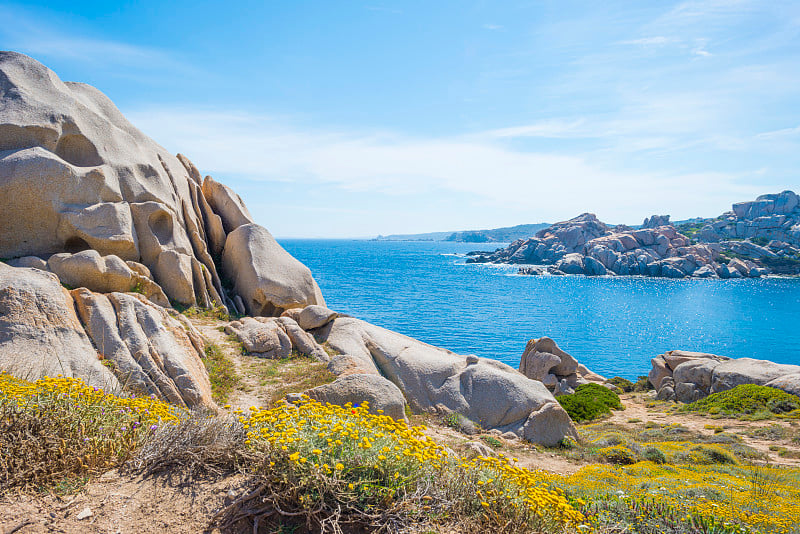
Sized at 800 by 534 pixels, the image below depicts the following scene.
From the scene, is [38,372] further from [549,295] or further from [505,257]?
[505,257]

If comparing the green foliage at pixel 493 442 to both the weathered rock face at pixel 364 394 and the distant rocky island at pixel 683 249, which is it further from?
the distant rocky island at pixel 683 249

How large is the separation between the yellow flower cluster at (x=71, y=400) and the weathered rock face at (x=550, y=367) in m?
35.9

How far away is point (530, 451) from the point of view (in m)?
18.1

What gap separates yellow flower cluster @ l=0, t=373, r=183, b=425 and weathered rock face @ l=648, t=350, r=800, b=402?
38.7m

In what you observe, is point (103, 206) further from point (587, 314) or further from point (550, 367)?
point (587, 314)

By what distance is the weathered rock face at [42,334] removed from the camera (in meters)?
11.5

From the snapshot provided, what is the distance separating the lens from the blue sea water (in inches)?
2446

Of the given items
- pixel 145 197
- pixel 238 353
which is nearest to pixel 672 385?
pixel 238 353

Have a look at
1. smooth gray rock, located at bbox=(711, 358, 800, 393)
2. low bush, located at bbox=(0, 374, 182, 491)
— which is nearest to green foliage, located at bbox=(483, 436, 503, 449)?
low bush, located at bbox=(0, 374, 182, 491)

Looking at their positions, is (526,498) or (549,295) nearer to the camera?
(526,498)

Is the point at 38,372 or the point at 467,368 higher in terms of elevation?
the point at 38,372

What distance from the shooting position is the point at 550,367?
128 ft

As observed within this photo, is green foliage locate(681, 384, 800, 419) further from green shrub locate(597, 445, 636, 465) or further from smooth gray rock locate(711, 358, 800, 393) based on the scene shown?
green shrub locate(597, 445, 636, 465)

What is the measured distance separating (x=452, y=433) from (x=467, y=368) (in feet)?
13.5
